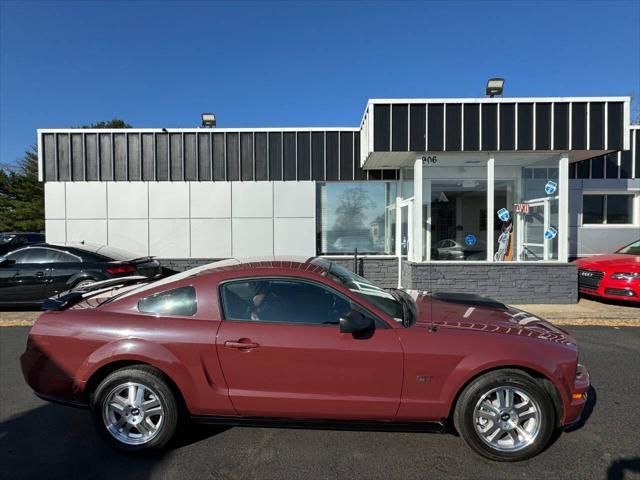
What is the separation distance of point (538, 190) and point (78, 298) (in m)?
9.25

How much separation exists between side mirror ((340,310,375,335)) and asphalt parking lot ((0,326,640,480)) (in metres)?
0.95

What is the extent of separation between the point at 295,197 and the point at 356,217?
175 centimetres

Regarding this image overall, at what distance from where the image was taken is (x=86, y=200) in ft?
33.8

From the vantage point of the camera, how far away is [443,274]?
335 inches

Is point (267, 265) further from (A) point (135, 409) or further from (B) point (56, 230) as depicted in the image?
(B) point (56, 230)

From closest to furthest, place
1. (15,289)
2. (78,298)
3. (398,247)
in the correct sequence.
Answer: (78,298) < (15,289) < (398,247)

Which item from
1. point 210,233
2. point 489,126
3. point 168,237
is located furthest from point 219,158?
point 489,126

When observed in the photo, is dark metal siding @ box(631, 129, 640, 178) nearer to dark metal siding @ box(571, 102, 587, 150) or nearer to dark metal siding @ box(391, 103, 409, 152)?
dark metal siding @ box(571, 102, 587, 150)

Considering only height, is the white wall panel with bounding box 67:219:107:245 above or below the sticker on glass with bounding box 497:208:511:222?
below

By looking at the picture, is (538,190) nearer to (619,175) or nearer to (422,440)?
(619,175)

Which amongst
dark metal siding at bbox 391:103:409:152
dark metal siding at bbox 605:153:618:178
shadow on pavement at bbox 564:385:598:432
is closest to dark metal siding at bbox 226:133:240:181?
dark metal siding at bbox 391:103:409:152

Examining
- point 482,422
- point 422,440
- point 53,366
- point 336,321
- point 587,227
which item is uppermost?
point 587,227

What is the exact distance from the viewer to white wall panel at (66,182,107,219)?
10281mm

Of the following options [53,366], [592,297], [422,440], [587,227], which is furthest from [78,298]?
A: [587,227]
